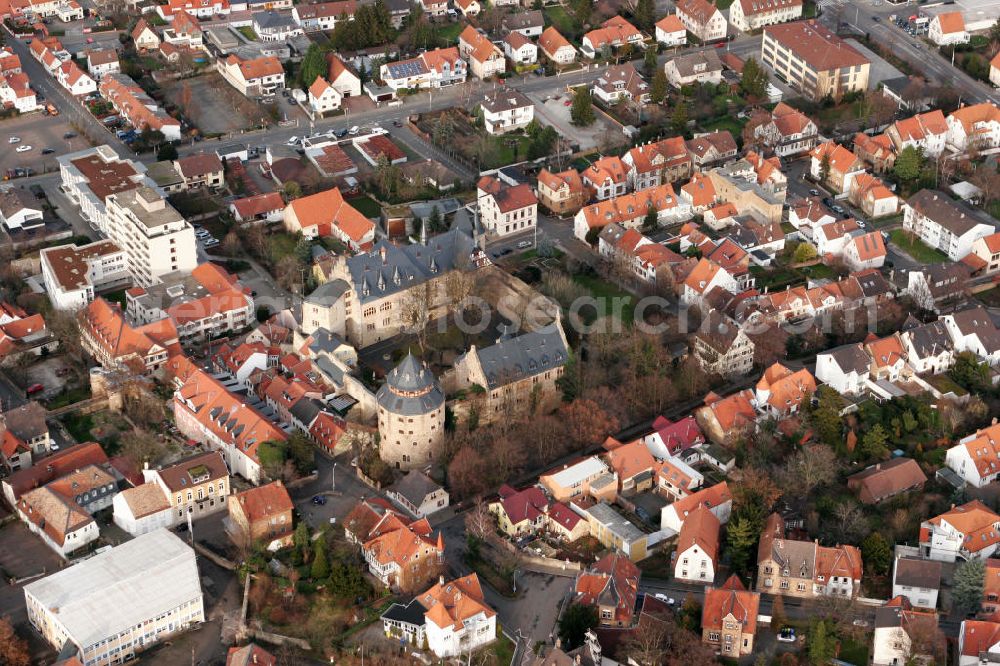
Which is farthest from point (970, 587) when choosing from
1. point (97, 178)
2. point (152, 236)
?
point (97, 178)

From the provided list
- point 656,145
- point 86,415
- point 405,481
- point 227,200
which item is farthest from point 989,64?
point 86,415

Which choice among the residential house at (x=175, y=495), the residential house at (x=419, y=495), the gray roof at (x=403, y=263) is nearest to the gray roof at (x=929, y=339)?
the gray roof at (x=403, y=263)

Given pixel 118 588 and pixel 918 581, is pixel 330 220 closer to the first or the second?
pixel 118 588

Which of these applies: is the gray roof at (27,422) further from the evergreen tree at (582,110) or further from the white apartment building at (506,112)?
the evergreen tree at (582,110)

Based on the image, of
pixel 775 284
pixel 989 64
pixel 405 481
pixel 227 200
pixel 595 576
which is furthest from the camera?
pixel 989 64

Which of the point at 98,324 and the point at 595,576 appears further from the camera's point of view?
the point at 98,324

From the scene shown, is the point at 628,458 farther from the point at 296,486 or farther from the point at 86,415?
the point at 86,415

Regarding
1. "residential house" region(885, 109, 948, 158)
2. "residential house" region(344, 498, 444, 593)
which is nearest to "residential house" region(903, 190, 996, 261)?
"residential house" region(885, 109, 948, 158)

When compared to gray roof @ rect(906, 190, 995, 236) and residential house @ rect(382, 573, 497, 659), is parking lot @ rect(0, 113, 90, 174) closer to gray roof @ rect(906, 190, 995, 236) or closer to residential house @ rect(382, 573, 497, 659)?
residential house @ rect(382, 573, 497, 659)
